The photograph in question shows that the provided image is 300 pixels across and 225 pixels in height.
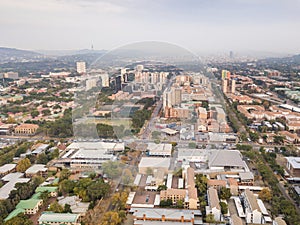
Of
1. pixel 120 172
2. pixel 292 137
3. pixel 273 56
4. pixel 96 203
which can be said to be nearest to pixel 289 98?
pixel 292 137

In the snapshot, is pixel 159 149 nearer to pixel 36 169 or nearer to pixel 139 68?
pixel 139 68

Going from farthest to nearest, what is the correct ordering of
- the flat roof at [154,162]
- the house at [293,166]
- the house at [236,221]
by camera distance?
1. the house at [293,166]
2. the flat roof at [154,162]
3. the house at [236,221]

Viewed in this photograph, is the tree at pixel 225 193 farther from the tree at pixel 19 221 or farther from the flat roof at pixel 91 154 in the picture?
the tree at pixel 19 221

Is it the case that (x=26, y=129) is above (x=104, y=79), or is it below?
below

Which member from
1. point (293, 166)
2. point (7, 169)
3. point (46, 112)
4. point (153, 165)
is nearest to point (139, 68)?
point (153, 165)

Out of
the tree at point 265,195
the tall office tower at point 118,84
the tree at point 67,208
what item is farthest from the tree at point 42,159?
the tree at point 265,195

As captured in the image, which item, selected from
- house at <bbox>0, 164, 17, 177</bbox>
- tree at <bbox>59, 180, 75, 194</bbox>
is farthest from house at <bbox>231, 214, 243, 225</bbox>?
house at <bbox>0, 164, 17, 177</bbox>

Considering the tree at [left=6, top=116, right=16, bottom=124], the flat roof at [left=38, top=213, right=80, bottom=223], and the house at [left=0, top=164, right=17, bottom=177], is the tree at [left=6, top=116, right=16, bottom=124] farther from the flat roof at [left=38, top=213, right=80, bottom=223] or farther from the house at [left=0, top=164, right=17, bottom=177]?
the flat roof at [left=38, top=213, right=80, bottom=223]
